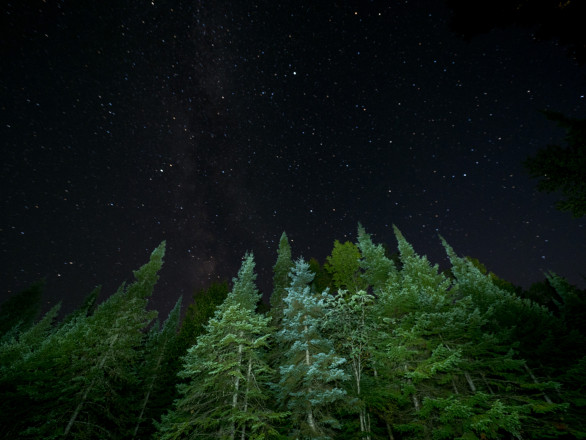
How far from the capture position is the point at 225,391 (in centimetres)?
1355

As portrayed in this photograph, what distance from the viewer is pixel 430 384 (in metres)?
12.6

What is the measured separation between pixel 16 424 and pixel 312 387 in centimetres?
1645

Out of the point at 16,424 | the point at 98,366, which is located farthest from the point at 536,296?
the point at 16,424

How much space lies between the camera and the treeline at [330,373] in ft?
35.7

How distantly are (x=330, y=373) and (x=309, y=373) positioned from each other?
1.05 metres

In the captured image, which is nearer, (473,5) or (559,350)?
(473,5)

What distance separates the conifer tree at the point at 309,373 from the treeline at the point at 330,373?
0.27ft

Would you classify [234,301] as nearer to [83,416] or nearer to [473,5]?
[83,416]

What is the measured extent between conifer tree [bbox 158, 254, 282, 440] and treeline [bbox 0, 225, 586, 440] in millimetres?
91

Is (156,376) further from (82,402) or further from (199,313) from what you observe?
(82,402)

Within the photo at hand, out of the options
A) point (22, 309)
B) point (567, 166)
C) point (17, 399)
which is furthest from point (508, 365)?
point (22, 309)

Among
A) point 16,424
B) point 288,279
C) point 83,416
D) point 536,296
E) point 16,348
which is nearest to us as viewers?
point 16,424

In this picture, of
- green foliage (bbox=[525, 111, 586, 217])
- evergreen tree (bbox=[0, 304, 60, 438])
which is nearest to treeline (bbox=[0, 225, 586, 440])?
evergreen tree (bbox=[0, 304, 60, 438])

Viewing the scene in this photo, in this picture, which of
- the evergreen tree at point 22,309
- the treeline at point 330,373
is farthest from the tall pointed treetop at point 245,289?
the evergreen tree at point 22,309
